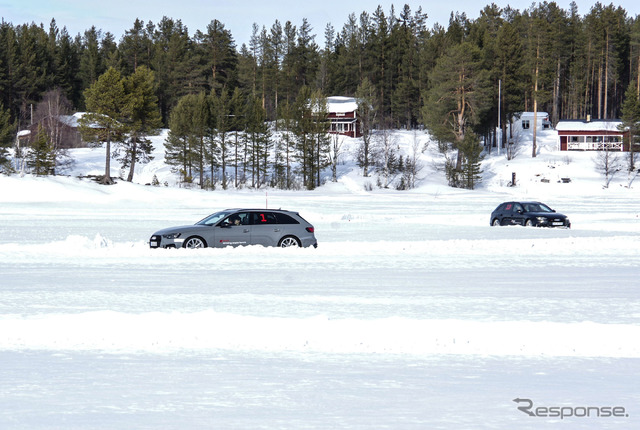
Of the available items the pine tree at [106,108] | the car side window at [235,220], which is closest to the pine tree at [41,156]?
the pine tree at [106,108]

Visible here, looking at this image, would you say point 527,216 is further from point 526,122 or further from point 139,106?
point 526,122

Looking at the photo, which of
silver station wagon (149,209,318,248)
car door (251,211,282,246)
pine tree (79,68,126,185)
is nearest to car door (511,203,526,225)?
silver station wagon (149,209,318,248)

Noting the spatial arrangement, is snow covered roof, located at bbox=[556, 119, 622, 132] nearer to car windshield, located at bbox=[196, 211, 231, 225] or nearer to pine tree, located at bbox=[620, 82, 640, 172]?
pine tree, located at bbox=[620, 82, 640, 172]

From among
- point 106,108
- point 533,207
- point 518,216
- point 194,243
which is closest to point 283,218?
point 194,243

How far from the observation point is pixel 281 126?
7944 centimetres

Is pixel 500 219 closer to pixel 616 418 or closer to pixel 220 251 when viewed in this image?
pixel 220 251

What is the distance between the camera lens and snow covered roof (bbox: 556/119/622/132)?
3623 inches

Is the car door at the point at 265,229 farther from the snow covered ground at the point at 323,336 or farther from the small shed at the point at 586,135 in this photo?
the small shed at the point at 586,135

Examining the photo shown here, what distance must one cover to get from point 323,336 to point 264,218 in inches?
419

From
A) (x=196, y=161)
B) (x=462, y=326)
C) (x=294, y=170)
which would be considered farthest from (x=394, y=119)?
(x=462, y=326)

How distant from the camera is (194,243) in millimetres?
19656

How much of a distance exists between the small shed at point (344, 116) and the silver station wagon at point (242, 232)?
256ft

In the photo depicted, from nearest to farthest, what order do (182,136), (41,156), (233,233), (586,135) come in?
(233,233) → (41,156) → (182,136) → (586,135)

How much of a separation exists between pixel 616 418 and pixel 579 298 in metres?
6.70
